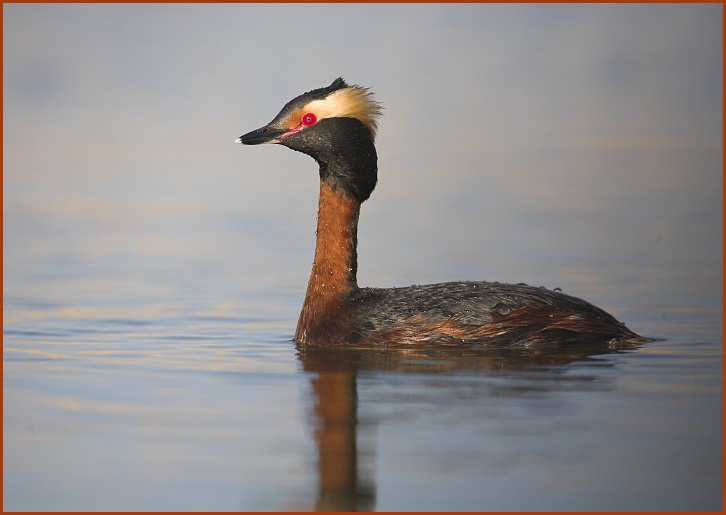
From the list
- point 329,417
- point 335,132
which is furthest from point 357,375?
point 335,132

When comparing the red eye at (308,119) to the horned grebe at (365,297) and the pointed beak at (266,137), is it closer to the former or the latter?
the horned grebe at (365,297)

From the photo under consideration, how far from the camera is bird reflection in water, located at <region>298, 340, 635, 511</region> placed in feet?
25.7

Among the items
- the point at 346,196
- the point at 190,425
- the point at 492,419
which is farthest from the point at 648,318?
the point at 190,425

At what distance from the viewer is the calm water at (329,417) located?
764 cm

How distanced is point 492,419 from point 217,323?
510 cm

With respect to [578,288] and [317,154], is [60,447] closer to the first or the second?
[317,154]

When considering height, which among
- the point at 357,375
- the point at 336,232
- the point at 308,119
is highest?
the point at 308,119

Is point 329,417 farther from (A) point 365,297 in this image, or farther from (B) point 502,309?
(A) point 365,297

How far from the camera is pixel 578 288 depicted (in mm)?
16109

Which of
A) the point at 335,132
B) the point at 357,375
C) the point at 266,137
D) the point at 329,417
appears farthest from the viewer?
the point at 266,137

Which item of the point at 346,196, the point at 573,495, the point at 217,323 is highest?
the point at 346,196

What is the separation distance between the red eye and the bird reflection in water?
1.83 m

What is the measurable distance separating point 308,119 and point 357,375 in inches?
108

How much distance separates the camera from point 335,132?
12.6 metres
